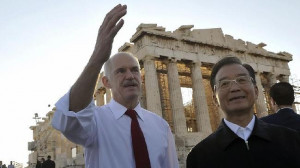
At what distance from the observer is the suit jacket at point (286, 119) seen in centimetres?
416

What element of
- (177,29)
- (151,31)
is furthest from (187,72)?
(151,31)

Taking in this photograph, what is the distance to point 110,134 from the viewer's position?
2758 mm

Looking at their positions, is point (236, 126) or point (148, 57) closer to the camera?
point (236, 126)

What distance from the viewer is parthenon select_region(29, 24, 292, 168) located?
21552 millimetres

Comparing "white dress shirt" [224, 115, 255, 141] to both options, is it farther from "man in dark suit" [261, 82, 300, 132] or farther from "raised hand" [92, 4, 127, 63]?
"man in dark suit" [261, 82, 300, 132]

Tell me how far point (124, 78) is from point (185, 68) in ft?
82.2

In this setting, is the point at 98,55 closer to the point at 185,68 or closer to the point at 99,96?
the point at 185,68

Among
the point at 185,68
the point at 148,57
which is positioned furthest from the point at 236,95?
the point at 185,68

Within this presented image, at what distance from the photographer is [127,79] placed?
2.92m

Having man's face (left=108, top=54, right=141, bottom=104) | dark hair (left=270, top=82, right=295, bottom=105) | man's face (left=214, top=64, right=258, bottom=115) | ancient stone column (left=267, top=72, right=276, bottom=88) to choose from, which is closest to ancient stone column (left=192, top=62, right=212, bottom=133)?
ancient stone column (left=267, top=72, right=276, bottom=88)

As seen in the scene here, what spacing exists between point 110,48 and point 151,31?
65.8 feet

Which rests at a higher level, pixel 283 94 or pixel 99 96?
pixel 99 96

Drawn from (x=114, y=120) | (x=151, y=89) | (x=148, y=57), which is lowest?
(x=114, y=120)

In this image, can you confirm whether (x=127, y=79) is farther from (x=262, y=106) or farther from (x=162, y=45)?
(x=262, y=106)
